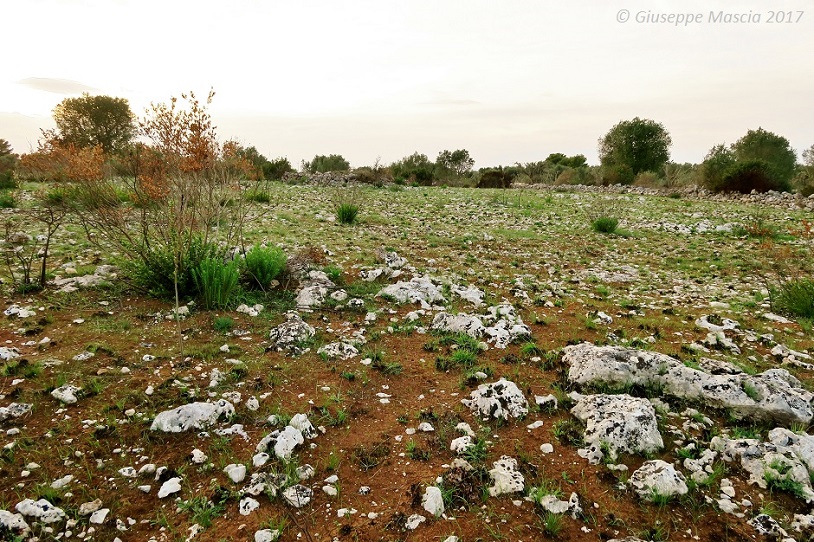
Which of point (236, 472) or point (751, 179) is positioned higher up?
point (751, 179)

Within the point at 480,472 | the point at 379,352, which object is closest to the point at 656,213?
the point at 379,352

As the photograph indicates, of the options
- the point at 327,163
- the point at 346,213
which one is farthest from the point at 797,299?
the point at 327,163

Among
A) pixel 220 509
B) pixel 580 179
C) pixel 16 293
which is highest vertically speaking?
pixel 580 179

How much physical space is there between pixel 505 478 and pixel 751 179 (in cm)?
2891

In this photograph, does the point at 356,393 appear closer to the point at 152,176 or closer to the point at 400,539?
the point at 400,539

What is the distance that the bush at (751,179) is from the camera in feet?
79.3

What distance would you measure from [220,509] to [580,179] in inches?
1529

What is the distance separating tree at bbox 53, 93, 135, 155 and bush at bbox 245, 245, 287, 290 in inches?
1052

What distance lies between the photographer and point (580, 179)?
36.9m

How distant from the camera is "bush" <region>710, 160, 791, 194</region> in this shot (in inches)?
951

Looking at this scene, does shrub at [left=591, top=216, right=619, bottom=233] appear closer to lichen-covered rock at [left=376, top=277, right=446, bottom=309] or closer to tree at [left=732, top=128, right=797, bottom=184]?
lichen-covered rock at [left=376, top=277, right=446, bottom=309]

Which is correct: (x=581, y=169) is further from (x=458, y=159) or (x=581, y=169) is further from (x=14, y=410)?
(x=14, y=410)

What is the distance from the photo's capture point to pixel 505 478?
3240mm

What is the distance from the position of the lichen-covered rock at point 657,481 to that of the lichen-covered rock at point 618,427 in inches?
9.7
